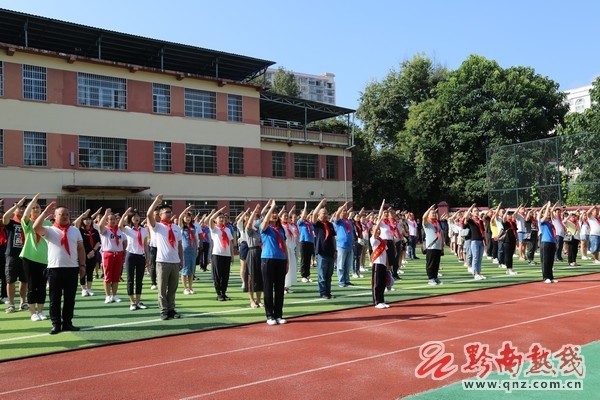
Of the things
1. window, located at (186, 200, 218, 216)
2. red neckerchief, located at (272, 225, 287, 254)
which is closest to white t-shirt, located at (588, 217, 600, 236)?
red neckerchief, located at (272, 225, 287, 254)

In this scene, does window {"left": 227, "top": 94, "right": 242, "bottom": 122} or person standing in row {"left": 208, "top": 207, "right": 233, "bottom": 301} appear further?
window {"left": 227, "top": 94, "right": 242, "bottom": 122}

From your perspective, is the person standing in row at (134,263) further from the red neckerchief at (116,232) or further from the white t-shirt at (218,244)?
the white t-shirt at (218,244)

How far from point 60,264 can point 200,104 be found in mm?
24417

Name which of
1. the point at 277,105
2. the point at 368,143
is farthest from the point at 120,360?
the point at 368,143

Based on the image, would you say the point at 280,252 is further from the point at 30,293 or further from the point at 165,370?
the point at 30,293

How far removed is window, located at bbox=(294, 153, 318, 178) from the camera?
3681cm

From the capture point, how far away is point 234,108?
109ft

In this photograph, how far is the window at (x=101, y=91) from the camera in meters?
27.8

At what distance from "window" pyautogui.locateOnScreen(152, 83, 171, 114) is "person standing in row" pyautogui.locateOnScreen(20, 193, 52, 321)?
21.5 m

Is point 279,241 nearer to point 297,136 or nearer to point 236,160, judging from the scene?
point 236,160

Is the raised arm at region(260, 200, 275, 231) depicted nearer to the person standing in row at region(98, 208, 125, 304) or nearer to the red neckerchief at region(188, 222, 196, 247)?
the person standing in row at region(98, 208, 125, 304)

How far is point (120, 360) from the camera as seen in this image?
7.07 meters

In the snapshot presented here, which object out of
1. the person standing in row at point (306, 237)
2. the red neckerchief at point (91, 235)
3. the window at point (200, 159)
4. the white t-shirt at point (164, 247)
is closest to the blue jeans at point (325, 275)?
the person standing in row at point (306, 237)

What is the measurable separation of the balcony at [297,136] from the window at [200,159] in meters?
3.77
